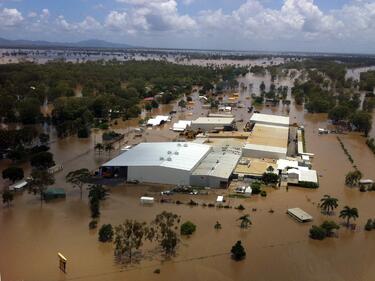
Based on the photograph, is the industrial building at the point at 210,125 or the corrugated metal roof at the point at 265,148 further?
the industrial building at the point at 210,125

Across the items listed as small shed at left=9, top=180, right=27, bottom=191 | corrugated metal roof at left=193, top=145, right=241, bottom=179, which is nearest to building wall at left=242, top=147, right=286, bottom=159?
corrugated metal roof at left=193, top=145, right=241, bottom=179

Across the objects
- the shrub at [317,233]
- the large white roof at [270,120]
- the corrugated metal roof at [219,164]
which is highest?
the large white roof at [270,120]

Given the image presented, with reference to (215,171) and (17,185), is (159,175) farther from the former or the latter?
(17,185)

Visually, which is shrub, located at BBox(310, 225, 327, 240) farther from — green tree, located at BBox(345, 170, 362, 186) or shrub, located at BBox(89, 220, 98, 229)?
shrub, located at BBox(89, 220, 98, 229)

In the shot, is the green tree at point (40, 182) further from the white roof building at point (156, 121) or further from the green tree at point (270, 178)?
the white roof building at point (156, 121)

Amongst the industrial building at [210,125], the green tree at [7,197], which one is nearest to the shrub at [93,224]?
the green tree at [7,197]

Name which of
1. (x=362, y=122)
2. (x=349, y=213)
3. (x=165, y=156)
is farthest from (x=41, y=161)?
(x=362, y=122)
